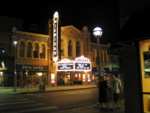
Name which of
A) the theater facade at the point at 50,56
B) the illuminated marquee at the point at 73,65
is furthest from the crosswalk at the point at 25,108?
the illuminated marquee at the point at 73,65

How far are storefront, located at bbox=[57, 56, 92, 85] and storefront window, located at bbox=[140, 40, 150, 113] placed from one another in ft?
83.2

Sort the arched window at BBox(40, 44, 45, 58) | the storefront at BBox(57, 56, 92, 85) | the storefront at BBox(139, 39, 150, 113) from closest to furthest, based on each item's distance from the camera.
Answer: the storefront at BBox(139, 39, 150, 113), the storefront at BBox(57, 56, 92, 85), the arched window at BBox(40, 44, 45, 58)

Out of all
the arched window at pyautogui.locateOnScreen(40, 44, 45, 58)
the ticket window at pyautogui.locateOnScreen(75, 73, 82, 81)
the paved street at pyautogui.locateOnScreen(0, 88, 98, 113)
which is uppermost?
the arched window at pyautogui.locateOnScreen(40, 44, 45, 58)

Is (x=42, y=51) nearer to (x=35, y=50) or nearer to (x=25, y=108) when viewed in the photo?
(x=35, y=50)

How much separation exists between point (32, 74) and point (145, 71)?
26.7 metres


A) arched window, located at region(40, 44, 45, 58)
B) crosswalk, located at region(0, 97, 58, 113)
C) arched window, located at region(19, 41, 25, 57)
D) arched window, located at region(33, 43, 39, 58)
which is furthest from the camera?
arched window, located at region(40, 44, 45, 58)

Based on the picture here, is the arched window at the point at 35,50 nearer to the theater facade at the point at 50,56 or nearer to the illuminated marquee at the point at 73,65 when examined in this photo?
the theater facade at the point at 50,56

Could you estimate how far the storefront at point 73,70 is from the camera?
107ft

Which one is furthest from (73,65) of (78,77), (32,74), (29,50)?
(29,50)

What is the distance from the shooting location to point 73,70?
32469 mm

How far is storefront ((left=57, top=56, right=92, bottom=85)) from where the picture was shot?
3262 centimetres

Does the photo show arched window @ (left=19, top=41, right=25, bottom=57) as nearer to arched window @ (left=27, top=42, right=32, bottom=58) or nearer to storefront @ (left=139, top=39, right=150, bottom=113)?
arched window @ (left=27, top=42, right=32, bottom=58)

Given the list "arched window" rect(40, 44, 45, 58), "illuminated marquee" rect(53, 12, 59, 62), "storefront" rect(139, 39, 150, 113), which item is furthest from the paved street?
"arched window" rect(40, 44, 45, 58)

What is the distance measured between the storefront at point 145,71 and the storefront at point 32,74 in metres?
24.2
